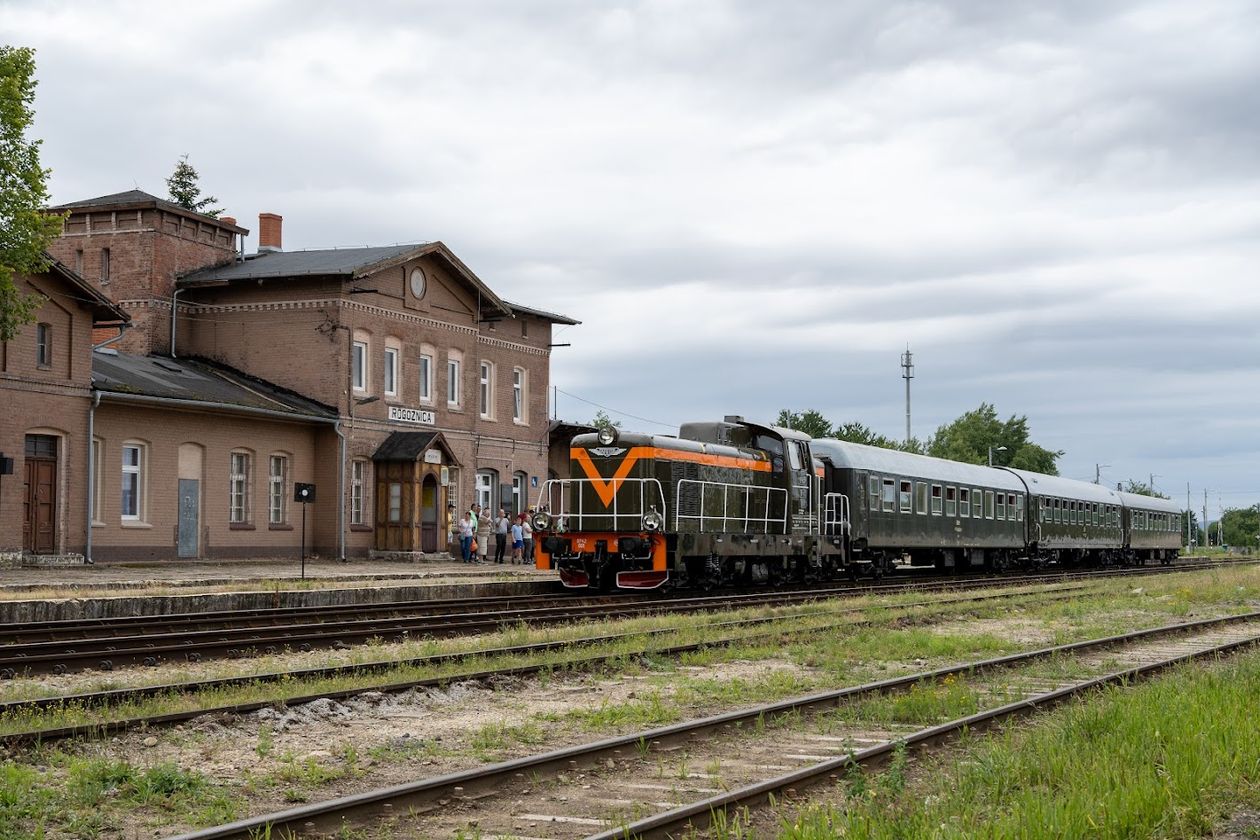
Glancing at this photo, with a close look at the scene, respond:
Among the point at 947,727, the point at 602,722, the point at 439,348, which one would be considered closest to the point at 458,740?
the point at 602,722

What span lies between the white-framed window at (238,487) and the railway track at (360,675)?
20.1 metres

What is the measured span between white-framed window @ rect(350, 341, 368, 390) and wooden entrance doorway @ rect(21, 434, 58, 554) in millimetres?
10176

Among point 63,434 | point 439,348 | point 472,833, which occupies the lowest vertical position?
point 472,833

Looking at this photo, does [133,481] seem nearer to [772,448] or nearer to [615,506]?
[615,506]

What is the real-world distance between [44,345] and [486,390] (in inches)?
689

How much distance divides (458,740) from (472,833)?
9.87 feet

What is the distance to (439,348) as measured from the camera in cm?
4303

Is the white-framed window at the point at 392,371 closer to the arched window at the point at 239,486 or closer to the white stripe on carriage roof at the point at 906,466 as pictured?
the arched window at the point at 239,486

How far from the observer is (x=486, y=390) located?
4609 cm

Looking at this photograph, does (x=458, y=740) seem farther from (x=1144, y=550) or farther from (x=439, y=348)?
(x=1144, y=550)

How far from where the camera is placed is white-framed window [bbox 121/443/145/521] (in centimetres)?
3294

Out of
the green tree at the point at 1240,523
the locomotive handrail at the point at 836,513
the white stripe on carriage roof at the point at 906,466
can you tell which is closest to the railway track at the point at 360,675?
the locomotive handrail at the point at 836,513

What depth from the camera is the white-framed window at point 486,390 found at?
45662mm

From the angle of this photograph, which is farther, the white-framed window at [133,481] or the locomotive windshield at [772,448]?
the white-framed window at [133,481]
